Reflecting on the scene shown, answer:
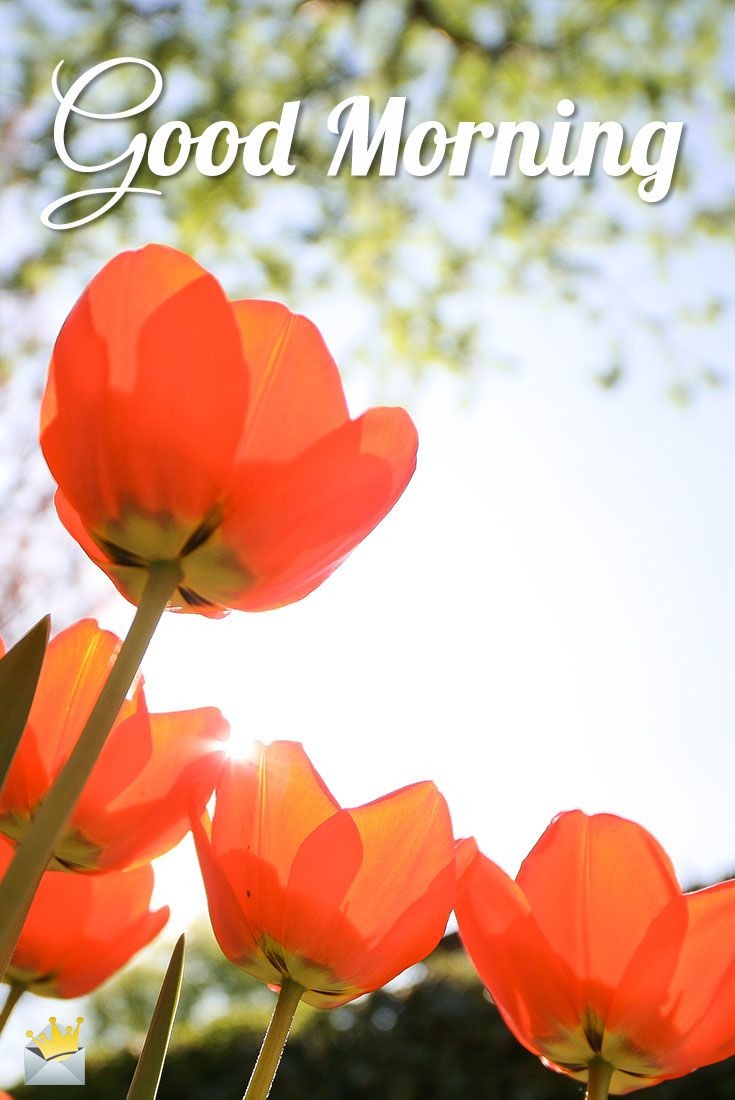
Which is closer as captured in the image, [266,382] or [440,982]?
[266,382]

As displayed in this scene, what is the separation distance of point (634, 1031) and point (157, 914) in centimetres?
21

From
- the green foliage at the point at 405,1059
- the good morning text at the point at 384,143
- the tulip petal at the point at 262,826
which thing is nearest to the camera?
the tulip petal at the point at 262,826

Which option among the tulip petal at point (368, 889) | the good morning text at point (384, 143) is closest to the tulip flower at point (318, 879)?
the tulip petal at point (368, 889)

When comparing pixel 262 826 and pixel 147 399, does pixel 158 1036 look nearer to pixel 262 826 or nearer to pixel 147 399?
pixel 262 826

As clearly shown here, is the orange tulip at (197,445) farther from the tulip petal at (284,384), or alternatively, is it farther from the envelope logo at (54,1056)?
the envelope logo at (54,1056)

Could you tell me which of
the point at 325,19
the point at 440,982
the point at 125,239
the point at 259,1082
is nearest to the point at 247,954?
the point at 259,1082

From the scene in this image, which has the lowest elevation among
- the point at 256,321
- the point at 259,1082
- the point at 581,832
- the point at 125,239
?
the point at 259,1082

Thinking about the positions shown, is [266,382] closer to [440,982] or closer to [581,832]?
[581,832]

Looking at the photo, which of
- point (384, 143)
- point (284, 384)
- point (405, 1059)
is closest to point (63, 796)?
point (284, 384)

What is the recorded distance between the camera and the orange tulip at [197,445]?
326mm

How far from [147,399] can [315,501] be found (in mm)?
60

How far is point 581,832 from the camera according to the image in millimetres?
402

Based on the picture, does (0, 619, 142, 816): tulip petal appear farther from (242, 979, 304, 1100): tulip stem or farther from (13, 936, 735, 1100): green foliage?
(13, 936, 735, 1100): green foliage

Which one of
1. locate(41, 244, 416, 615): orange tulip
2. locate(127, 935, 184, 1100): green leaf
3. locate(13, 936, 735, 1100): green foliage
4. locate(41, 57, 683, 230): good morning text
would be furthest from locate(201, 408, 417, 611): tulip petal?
locate(41, 57, 683, 230): good morning text
